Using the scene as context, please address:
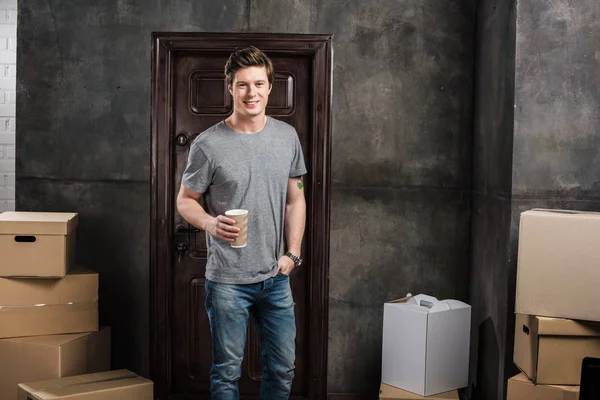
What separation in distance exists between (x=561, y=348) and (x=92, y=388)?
1.98 meters

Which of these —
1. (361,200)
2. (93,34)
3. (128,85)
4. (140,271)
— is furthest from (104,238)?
(361,200)

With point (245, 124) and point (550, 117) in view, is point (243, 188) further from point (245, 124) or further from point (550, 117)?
point (550, 117)

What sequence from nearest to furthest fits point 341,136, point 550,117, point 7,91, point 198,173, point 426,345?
point 198,173 → point 550,117 → point 426,345 → point 341,136 → point 7,91

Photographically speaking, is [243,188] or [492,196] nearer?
[243,188]

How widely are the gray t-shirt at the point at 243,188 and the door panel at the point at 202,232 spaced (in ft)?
3.42

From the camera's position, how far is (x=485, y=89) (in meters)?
3.37

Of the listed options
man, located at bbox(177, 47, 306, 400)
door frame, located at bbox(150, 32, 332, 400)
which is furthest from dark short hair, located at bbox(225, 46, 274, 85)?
door frame, located at bbox(150, 32, 332, 400)

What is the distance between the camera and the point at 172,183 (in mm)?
3662

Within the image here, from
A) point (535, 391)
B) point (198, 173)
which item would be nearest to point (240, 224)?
point (198, 173)

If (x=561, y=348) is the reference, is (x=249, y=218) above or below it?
above

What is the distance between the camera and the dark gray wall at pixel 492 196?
9.61 ft

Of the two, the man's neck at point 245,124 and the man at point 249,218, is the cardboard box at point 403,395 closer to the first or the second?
the man at point 249,218

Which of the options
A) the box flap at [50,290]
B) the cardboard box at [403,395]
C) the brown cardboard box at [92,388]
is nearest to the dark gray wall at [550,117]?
the cardboard box at [403,395]

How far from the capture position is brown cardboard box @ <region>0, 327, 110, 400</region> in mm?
3143
